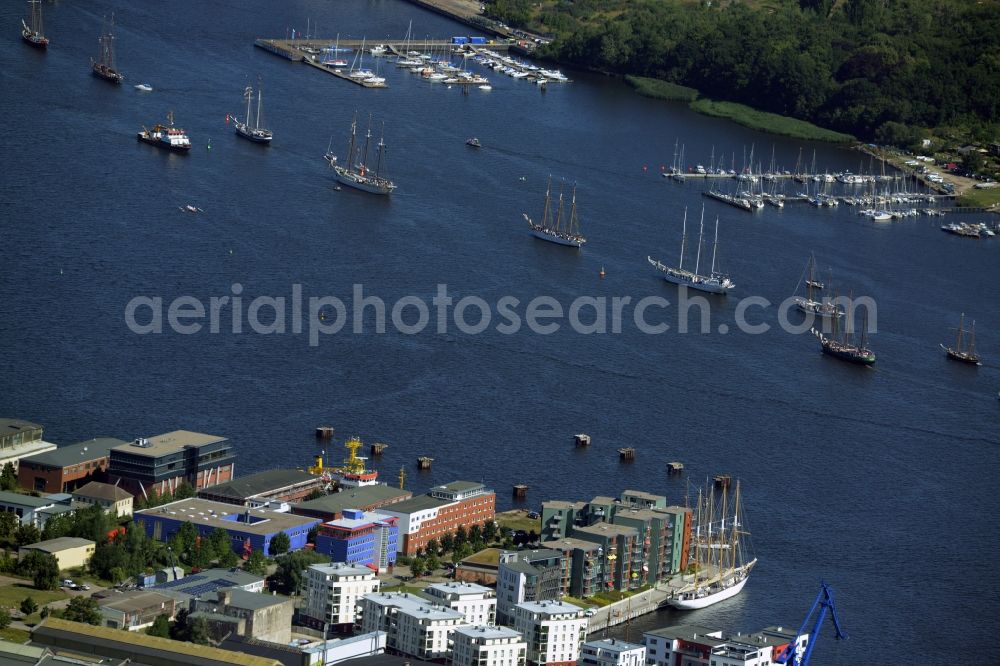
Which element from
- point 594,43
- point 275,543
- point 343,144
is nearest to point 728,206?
point 343,144

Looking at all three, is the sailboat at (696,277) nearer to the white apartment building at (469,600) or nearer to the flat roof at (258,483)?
the flat roof at (258,483)

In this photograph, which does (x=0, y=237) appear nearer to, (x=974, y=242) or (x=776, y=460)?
(x=776, y=460)

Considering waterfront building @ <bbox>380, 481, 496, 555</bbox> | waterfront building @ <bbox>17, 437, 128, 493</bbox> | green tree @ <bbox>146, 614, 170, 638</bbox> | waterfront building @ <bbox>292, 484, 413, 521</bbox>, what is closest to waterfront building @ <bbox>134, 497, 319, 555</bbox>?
waterfront building @ <bbox>292, 484, 413, 521</bbox>

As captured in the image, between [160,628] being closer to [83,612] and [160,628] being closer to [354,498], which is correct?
[83,612]

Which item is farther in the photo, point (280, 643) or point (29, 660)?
point (280, 643)

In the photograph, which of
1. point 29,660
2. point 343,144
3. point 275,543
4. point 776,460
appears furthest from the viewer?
point 343,144

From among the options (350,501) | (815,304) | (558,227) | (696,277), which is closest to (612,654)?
(350,501)
